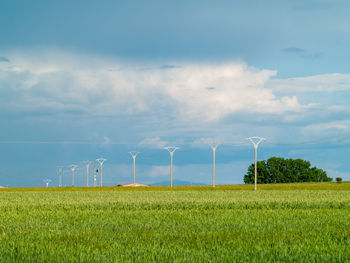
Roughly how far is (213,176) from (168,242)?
339 feet

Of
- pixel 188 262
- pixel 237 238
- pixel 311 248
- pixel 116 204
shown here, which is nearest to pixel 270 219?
pixel 237 238

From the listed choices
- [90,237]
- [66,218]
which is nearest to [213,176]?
[66,218]

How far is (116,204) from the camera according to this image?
3472 cm

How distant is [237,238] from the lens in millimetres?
15227

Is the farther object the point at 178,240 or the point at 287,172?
the point at 287,172

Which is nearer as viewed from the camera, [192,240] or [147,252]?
[147,252]

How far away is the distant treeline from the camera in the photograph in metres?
195

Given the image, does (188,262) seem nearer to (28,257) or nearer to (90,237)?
(28,257)

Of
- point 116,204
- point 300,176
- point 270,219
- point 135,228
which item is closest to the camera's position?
point 135,228

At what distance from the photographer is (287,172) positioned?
643ft

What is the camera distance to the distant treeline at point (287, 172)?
19538 centimetres

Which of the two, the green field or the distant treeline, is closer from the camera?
the green field

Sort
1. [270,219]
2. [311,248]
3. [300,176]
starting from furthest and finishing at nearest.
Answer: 1. [300,176]
2. [270,219]
3. [311,248]

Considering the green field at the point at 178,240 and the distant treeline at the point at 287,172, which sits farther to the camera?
the distant treeline at the point at 287,172
